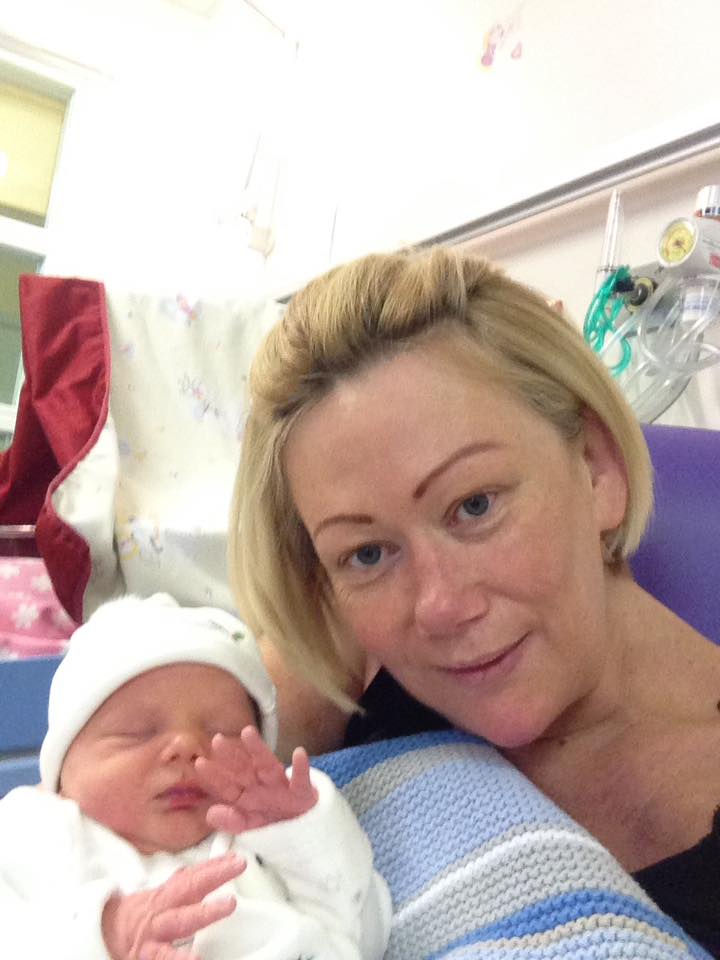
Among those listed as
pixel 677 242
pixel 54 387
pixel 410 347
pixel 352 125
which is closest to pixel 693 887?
pixel 410 347

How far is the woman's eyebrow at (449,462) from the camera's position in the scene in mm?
697

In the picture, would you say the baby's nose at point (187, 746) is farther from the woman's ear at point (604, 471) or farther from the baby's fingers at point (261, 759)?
the woman's ear at point (604, 471)

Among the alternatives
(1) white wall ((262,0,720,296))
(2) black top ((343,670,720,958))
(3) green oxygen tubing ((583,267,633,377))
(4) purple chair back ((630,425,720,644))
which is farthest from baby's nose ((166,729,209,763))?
(1) white wall ((262,0,720,296))

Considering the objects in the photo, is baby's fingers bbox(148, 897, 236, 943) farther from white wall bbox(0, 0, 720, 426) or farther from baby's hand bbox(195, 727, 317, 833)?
white wall bbox(0, 0, 720, 426)

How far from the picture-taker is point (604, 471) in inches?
33.2

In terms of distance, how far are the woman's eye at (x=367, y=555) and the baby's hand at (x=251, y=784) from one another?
0.21 meters

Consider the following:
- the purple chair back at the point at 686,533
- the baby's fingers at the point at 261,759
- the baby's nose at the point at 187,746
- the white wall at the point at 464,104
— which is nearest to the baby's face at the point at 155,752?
the baby's nose at the point at 187,746

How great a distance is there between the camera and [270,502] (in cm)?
89

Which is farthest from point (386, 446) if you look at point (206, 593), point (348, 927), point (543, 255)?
point (543, 255)

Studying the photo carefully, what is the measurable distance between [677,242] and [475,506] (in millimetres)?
595

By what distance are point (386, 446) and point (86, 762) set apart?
1.29 feet

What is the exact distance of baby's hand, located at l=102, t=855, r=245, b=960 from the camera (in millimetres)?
525

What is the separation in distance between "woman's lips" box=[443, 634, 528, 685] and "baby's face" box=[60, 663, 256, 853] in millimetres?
230

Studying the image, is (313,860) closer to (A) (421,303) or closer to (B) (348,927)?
(B) (348,927)
